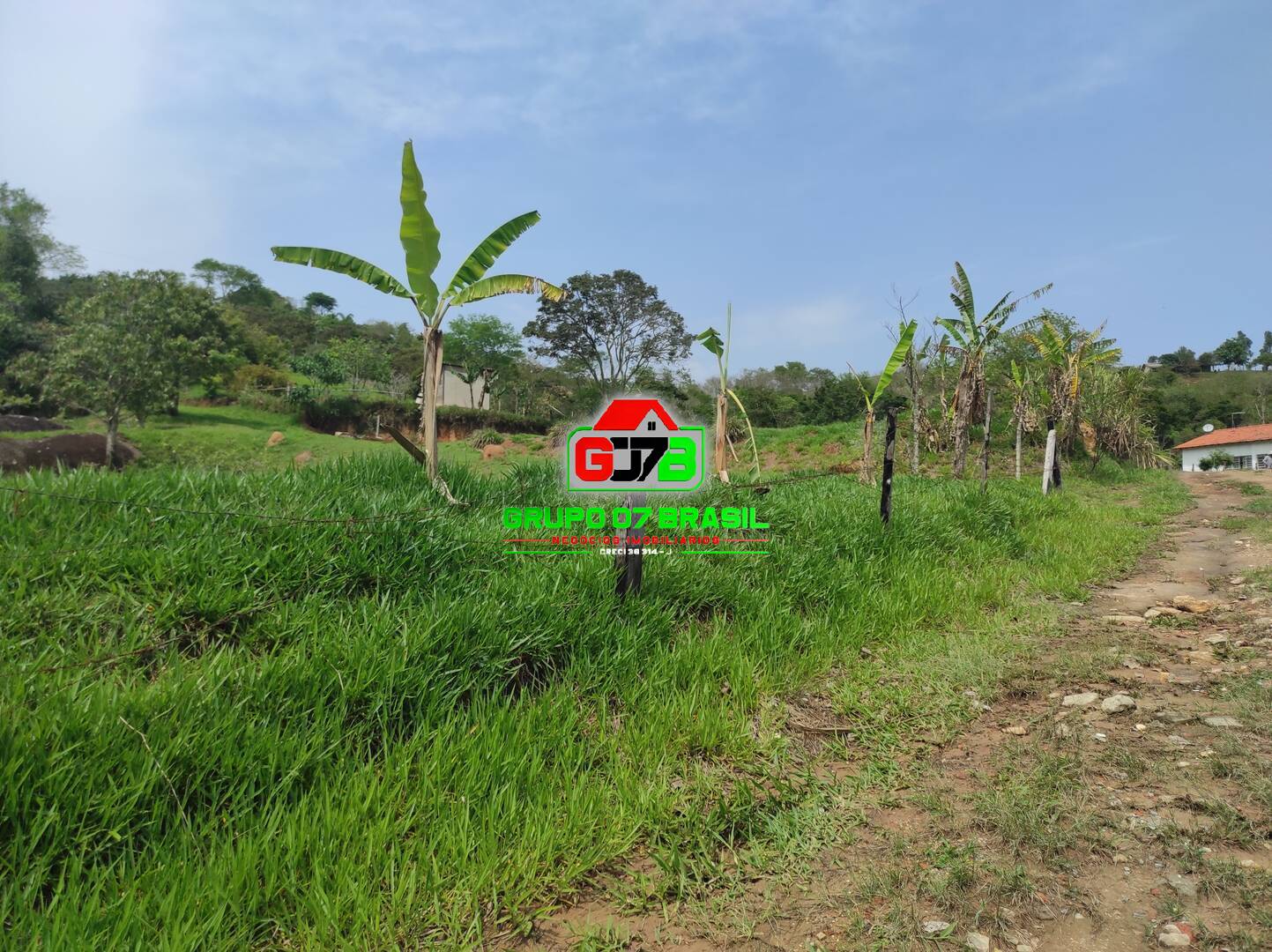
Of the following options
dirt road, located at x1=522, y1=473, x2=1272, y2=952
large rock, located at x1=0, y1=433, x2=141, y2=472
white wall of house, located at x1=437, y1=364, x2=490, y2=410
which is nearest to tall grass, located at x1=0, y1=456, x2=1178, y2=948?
dirt road, located at x1=522, y1=473, x2=1272, y2=952

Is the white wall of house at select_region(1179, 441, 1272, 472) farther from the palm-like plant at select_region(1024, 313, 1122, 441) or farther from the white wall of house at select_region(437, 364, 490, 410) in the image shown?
the white wall of house at select_region(437, 364, 490, 410)

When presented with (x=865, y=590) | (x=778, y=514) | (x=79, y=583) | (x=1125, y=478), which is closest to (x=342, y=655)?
(x=79, y=583)

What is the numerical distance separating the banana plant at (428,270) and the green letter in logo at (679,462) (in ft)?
10.2

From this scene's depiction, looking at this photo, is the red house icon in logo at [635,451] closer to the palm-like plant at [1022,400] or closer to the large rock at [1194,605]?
the large rock at [1194,605]

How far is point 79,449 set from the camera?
16.1 metres

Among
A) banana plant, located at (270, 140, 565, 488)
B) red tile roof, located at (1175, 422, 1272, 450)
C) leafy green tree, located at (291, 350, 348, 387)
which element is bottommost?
red tile roof, located at (1175, 422, 1272, 450)

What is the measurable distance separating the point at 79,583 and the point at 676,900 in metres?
2.90

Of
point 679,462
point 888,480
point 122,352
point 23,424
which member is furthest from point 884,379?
point 23,424

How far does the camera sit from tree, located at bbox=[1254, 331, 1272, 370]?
73750 mm

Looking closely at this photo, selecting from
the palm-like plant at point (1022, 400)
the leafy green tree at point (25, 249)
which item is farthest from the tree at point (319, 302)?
the palm-like plant at point (1022, 400)

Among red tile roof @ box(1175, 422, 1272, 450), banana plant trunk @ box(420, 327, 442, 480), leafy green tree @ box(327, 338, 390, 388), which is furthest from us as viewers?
leafy green tree @ box(327, 338, 390, 388)

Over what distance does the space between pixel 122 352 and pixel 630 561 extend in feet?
80.5

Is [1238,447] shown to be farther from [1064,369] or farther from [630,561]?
[630,561]

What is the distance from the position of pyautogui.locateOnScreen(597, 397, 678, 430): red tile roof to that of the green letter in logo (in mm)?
131
